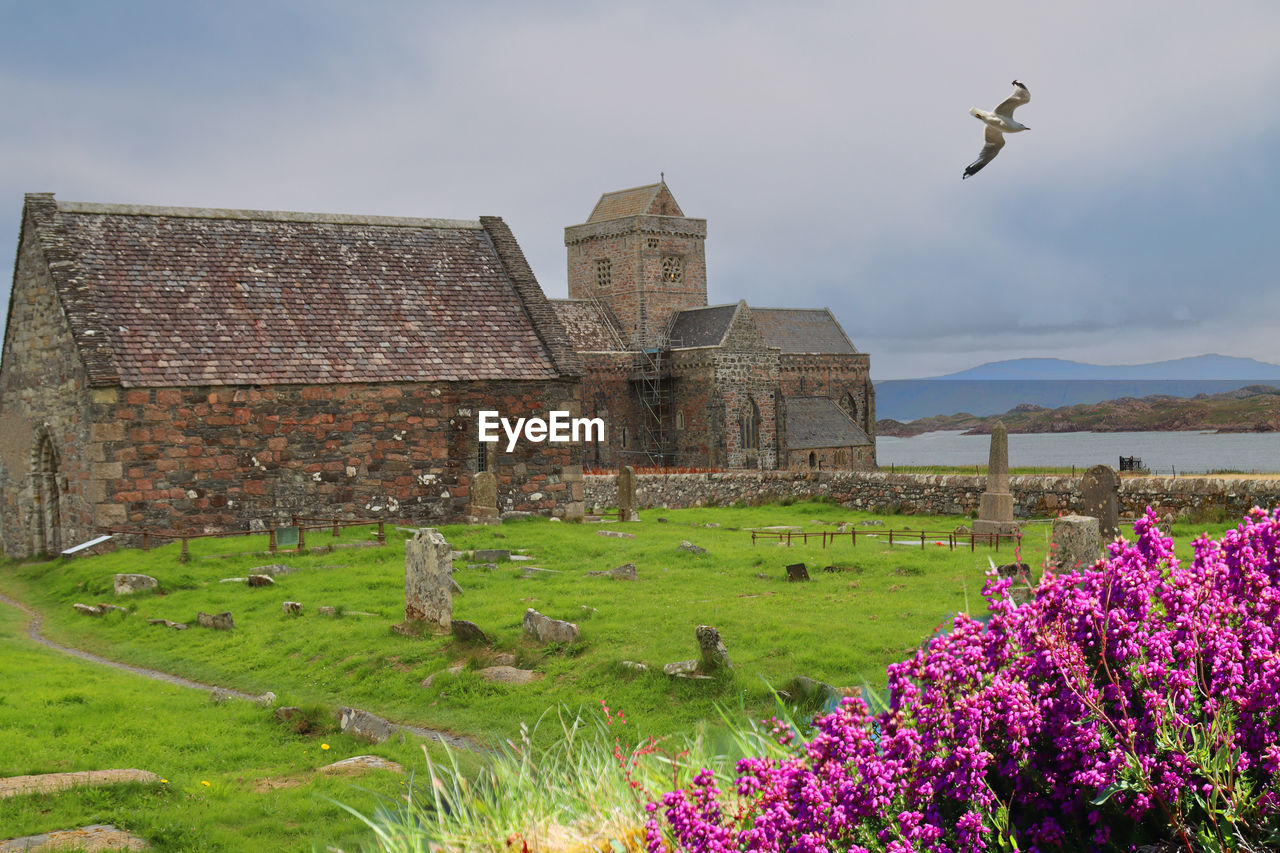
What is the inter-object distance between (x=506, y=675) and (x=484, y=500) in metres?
14.1

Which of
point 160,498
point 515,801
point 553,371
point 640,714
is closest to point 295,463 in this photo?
point 160,498

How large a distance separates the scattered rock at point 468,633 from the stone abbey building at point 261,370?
1288 centimetres

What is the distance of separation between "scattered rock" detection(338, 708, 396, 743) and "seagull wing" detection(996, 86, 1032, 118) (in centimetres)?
901

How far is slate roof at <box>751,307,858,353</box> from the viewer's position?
246 ft

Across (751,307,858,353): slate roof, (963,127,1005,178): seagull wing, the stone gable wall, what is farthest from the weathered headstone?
(751,307,858,353): slate roof

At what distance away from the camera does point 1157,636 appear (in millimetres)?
4301

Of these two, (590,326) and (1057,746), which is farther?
(590,326)

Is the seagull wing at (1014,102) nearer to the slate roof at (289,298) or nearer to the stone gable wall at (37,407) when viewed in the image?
the slate roof at (289,298)

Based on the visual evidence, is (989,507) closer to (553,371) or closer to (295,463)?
(553,371)

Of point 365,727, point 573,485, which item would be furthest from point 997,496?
point 365,727

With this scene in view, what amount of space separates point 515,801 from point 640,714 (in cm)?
467

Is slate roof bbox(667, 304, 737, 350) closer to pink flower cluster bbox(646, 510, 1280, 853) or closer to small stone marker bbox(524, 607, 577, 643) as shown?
small stone marker bbox(524, 607, 577, 643)

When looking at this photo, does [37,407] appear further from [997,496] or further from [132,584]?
[997,496]

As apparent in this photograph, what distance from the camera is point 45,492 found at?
26.2m
